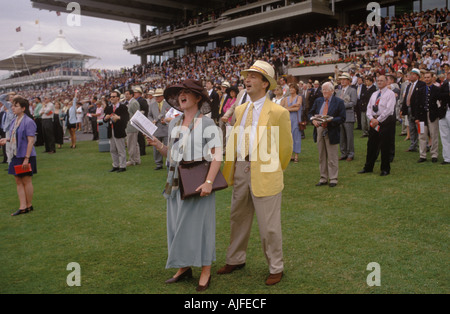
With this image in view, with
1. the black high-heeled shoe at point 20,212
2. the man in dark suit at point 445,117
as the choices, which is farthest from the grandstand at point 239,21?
the black high-heeled shoe at point 20,212

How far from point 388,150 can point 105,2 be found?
44.6 meters

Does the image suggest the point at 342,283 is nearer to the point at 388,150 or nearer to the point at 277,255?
the point at 277,255

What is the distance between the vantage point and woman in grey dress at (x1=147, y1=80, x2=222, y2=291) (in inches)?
136

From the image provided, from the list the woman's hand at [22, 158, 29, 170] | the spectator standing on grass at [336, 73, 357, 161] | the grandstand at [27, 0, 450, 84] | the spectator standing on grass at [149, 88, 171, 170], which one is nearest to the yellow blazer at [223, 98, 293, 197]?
the woman's hand at [22, 158, 29, 170]

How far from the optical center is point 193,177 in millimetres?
3424

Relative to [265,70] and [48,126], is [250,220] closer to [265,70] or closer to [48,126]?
[265,70]

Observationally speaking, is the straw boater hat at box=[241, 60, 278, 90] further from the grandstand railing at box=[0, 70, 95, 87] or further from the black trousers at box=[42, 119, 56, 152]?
the grandstand railing at box=[0, 70, 95, 87]

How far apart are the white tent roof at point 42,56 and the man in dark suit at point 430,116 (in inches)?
1773

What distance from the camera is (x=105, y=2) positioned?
44.6 meters

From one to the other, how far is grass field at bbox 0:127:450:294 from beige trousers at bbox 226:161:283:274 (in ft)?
0.68

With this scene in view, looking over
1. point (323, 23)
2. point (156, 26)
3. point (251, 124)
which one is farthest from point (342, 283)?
point (156, 26)

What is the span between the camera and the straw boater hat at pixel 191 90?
11.2ft

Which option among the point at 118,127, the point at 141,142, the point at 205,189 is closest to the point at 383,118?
the point at 205,189

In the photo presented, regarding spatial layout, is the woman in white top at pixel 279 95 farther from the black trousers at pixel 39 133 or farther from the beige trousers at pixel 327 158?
the black trousers at pixel 39 133
